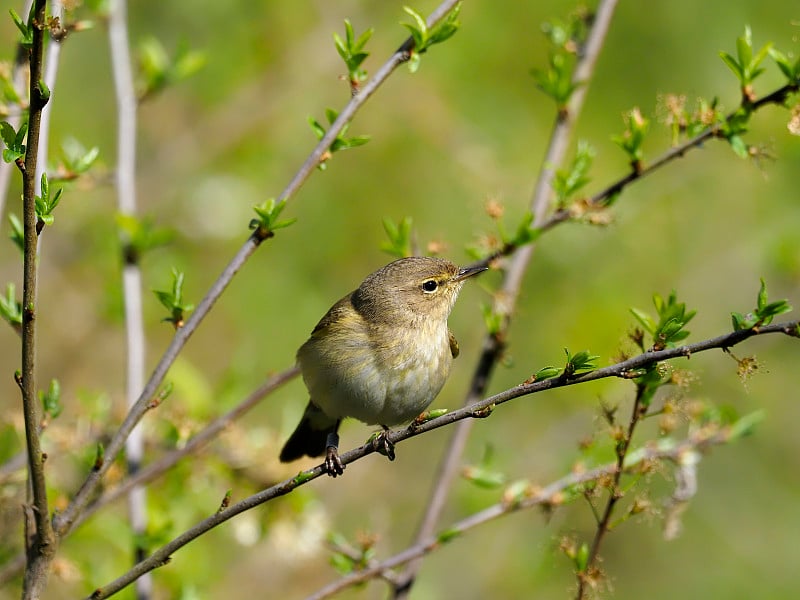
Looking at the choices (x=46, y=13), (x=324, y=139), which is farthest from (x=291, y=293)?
(x=46, y=13)

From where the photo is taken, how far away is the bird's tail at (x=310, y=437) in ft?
13.7

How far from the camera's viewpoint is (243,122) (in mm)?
6629

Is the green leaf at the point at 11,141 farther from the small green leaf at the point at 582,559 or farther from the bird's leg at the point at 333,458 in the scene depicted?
the small green leaf at the point at 582,559

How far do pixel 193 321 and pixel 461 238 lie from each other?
4.73 m

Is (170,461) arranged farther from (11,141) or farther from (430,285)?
(11,141)

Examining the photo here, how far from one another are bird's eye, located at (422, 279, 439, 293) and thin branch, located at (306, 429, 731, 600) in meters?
1.00

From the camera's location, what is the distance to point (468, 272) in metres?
3.75

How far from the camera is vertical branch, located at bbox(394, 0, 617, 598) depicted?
3654 mm

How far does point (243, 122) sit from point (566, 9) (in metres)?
2.53

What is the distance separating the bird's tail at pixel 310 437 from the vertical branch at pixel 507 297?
0.66 m

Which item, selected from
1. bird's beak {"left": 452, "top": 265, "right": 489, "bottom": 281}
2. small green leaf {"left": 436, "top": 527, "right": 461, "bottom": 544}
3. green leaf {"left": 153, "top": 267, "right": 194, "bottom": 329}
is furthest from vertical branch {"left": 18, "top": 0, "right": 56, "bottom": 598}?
bird's beak {"left": 452, "top": 265, "right": 489, "bottom": 281}

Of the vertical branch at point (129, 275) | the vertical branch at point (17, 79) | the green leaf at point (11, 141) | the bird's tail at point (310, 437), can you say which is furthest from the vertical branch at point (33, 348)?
the bird's tail at point (310, 437)

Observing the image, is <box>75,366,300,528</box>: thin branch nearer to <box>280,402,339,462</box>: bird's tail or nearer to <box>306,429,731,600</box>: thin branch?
<box>280,402,339,462</box>: bird's tail

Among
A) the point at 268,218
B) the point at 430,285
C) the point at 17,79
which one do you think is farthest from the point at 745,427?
the point at 17,79
